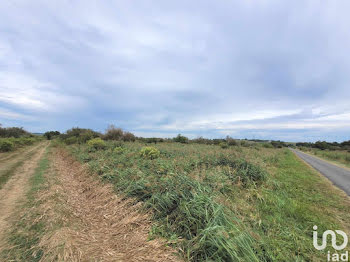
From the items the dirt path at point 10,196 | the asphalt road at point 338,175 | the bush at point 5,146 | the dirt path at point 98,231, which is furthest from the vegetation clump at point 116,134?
the asphalt road at point 338,175

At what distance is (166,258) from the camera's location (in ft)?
7.61

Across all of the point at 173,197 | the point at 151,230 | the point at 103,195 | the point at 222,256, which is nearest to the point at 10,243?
the point at 103,195

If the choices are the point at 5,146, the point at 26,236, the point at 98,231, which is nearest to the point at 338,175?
the point at 98,231

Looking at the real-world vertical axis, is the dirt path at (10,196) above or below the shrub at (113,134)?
below

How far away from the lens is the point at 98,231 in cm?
A: 308

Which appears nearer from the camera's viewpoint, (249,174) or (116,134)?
(249,174)

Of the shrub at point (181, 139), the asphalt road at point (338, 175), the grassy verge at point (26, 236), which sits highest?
the shrub at point (181, 139)

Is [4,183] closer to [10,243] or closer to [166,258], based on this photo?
[10,243]

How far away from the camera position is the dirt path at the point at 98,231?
2.36m

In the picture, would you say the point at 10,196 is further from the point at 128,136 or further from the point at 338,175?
the point at 128,136

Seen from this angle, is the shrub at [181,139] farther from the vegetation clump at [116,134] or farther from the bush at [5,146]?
the bush at [5,146]

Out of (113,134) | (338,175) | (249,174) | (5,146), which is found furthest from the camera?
(113,134)

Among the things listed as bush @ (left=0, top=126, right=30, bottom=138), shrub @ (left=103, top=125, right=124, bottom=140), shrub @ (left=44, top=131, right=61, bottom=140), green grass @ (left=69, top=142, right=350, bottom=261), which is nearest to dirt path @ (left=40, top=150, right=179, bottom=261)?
green grass @ (left=69, top=142, right=350, bottom=261)

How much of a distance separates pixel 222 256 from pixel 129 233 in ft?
5.98
